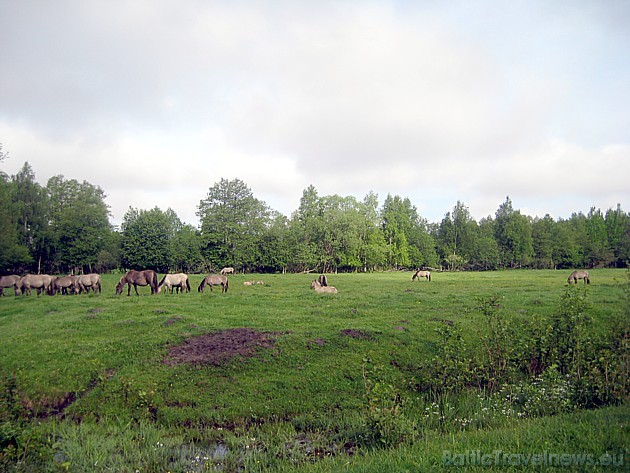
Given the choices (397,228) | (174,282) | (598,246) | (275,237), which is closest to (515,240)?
(598,246)

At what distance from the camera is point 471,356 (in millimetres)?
12359

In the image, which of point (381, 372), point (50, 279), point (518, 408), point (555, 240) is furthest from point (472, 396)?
point (555, 240)

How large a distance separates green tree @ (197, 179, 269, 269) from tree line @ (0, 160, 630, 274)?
0.19 meters

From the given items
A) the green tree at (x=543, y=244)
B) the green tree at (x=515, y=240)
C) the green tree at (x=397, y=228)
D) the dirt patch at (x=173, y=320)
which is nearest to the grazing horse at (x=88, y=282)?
the dirt patch at (x=173, y=320)

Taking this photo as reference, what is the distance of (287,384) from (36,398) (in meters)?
7.19

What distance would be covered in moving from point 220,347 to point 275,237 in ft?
194

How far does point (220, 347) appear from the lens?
13.1m

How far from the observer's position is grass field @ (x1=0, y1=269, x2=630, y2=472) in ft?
21.0

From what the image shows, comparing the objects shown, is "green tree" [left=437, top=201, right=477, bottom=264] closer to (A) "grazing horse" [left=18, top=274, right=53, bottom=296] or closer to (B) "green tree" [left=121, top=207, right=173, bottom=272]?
(B) "green tree" [left=121, top=207, right=173, bottom=272]

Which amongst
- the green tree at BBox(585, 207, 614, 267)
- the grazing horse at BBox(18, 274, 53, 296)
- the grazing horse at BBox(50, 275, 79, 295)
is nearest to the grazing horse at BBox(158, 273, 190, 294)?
the grazing horse at BBox(50, 275, 79, 295)

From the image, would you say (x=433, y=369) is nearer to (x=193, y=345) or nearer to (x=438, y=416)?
(x=438, y=416)

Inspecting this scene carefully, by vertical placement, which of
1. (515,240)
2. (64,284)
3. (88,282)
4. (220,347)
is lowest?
(220,347)

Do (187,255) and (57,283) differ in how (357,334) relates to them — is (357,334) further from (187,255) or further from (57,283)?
(187,255)

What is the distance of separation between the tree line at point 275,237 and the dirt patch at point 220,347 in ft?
143
